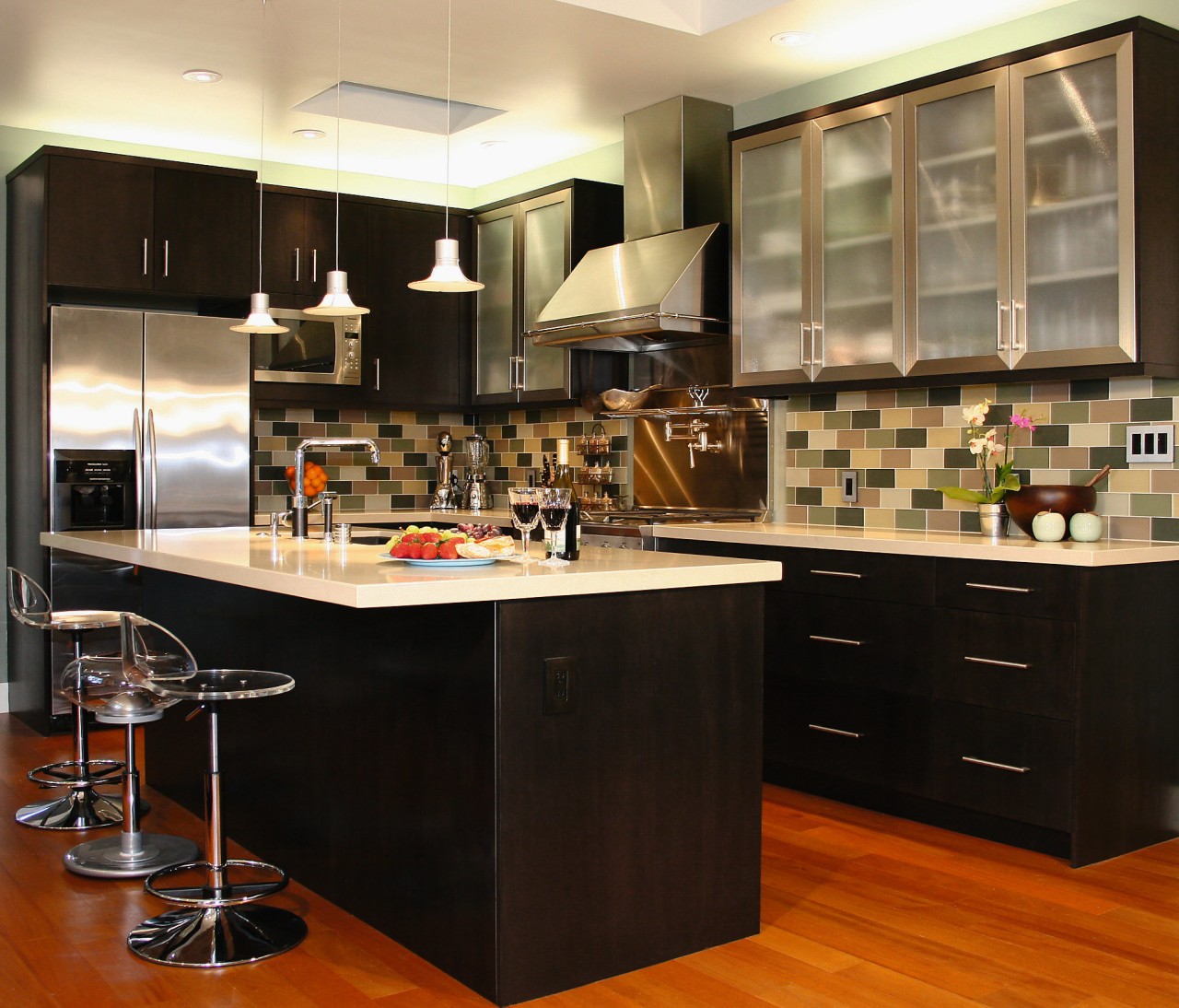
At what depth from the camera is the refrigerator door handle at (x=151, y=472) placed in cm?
552

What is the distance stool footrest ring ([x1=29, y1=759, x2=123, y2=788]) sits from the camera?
4172 mm

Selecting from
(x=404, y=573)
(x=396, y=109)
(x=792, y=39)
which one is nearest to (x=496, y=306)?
(x=396, y=109)

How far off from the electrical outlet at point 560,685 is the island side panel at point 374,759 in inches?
5.1

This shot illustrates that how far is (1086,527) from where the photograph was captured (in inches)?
149

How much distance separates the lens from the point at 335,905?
10.5ft

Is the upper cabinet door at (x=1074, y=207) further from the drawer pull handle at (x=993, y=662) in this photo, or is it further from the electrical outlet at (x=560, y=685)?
the electrical outlet at (x=560, y=685)

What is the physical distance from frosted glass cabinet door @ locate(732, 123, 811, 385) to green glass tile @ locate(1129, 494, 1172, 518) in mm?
1223

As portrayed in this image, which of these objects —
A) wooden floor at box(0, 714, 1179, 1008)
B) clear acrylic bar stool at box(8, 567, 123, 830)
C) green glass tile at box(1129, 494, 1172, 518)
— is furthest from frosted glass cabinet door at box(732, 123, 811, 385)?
clear acrylic bar stool at box(8, 567, 123, 830)

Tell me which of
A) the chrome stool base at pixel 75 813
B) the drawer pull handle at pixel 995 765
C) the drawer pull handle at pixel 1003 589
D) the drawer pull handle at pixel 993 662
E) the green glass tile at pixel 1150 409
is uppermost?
the green glass tile at pixel 1150 409

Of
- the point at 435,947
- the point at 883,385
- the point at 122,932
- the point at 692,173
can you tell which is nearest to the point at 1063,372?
the point at 883,385

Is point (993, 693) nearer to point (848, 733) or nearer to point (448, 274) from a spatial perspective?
point (848, 733)

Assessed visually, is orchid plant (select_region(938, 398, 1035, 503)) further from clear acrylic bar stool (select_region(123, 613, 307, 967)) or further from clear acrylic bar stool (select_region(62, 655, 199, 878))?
clear acrylic bar stool (select_region(62, 655, 199, 878))

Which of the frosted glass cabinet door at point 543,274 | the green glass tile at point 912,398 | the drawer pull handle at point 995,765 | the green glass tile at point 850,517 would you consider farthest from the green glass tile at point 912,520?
the frosted glass cabinet door at point 543,274

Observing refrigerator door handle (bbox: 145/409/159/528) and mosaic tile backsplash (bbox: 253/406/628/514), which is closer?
refrigerator door handle (bbox: 145/409/159/528)
